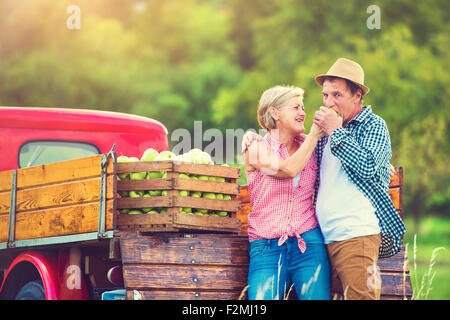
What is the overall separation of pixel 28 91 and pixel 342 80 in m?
32.8

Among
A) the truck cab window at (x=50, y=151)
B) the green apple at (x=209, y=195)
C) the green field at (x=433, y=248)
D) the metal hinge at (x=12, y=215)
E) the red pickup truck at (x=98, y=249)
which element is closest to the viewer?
the red pickup truck at (x=98, y=249)

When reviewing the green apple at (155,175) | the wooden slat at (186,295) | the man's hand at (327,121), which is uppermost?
the man's hand at (327,121)

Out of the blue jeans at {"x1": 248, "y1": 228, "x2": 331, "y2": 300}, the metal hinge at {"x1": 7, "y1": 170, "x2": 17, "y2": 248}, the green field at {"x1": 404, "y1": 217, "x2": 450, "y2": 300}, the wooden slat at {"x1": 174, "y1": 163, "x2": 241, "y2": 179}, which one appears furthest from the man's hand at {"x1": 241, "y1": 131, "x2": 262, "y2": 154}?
the green field at {"x1": 404, "y1": 217, "x2": 450, "y2": 300}

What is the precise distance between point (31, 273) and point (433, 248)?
26.7 m

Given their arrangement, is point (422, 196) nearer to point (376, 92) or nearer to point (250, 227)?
point (376, 92)

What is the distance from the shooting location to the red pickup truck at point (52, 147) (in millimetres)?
5496

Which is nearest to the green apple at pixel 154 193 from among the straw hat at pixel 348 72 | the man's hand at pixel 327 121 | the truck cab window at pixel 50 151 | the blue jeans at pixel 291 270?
the blue jeans at pixel 291 270

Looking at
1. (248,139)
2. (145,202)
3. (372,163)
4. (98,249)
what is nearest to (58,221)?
(98,249)

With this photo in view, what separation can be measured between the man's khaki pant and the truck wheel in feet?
7.74

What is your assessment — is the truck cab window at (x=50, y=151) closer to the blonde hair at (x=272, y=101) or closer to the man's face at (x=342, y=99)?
the blonde hair at (x=272, y=101)

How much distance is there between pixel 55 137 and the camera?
7.19m

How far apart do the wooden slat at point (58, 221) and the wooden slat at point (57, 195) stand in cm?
4

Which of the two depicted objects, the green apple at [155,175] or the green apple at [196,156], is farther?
the green apple at [196,156]
